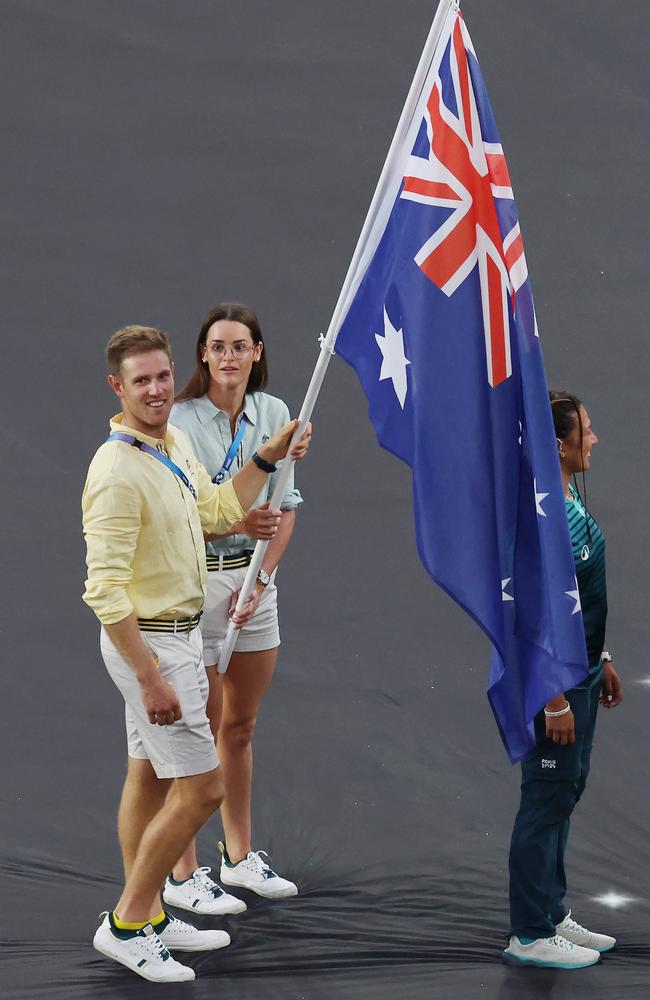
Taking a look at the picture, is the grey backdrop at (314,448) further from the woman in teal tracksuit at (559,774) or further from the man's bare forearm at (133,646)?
the man's bare forearm at (133,646)

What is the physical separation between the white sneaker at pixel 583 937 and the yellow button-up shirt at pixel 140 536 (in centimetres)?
109

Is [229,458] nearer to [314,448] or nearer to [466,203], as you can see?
[466,203]

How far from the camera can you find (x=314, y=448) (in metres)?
5.88

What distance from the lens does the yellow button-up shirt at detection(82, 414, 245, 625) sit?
2896 mm

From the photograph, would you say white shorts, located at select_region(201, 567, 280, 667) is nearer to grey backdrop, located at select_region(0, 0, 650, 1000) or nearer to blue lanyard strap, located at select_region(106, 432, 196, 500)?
blue lanyard strap, located at select_region(106, 432, 196, 500)

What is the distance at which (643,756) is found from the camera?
4.24 metres

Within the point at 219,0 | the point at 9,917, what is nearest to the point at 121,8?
the point at 219,0

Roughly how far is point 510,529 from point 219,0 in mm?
5227

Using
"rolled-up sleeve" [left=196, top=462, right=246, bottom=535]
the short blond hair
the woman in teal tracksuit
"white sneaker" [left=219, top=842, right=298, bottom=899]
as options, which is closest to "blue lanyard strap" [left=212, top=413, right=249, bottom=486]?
"rolled-up sleeve" [left=196, top=462, right=246, bottom=535]

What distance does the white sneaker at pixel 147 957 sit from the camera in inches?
120

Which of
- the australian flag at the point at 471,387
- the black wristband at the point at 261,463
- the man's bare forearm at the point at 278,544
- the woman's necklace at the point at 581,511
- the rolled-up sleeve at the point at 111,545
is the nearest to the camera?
the rolled-up sleeve at the point at 111,545

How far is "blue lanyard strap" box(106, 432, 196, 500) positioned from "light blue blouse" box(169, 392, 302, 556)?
0.39 metres

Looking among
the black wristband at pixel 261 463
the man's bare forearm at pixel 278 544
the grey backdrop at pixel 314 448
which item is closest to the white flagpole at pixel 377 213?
the black wristband at pixel 261 463

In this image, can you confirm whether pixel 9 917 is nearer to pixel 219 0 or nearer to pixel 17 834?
pixel 17 834
